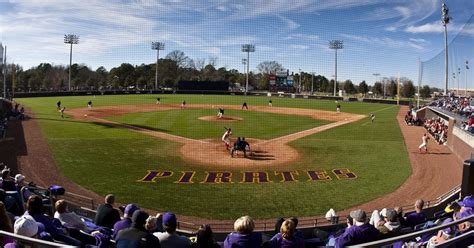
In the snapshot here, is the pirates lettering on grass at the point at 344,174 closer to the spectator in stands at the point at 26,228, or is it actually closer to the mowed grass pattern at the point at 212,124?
the mowed grass pattern at the point at 212,124

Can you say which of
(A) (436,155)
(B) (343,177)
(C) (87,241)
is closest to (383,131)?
(A) (436,155)

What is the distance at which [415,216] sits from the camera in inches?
270

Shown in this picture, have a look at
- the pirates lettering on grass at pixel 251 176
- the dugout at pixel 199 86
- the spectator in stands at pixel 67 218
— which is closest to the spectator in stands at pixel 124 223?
the spectator in stands at pixel 67 218

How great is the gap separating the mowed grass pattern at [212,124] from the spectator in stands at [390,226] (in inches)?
742

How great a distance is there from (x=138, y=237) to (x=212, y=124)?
85.5ft

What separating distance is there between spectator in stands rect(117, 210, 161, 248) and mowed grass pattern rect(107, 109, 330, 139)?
20.0 meters

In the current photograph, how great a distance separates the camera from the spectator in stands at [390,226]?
18.3 feet

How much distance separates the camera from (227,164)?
17344mm

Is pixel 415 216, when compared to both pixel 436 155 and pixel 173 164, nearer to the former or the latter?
pixel 173 164

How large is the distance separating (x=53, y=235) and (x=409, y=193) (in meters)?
12.2

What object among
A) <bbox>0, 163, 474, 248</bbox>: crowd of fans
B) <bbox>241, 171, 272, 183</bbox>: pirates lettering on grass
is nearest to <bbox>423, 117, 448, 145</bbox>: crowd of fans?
<bbox>241, 171, 272, 183</bbox>: pirates lettering on grass

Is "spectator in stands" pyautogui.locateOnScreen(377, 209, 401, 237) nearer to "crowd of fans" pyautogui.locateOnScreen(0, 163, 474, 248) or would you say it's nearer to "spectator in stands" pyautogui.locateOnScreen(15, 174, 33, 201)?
"crowd of fans" pyautogui.locateOnScreen(0, 163, 474, 248)

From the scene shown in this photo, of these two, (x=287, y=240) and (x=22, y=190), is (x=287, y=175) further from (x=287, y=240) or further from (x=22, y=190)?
(x=287, y=240)

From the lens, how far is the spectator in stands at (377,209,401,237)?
5564 mm
